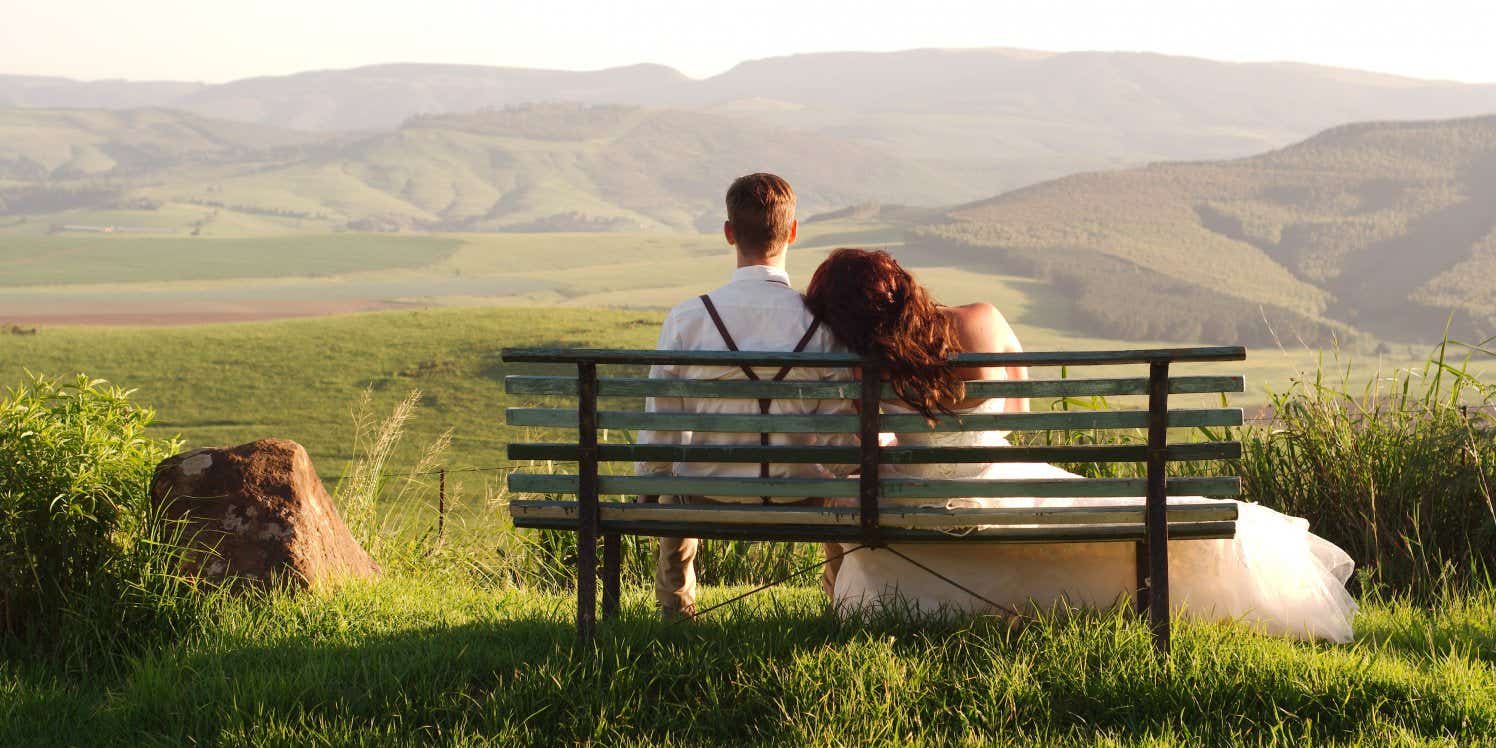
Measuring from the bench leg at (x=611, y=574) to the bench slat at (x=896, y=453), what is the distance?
38cm

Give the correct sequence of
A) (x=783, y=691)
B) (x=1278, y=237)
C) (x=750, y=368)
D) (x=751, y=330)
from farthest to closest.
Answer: (x=1278, y=237) < (x=751, y=330) < (x=750, y=368) < (x=783, y=691)

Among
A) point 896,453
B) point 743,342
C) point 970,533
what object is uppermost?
point 743,342

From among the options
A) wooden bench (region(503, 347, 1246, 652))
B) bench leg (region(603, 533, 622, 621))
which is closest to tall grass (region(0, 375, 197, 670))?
bench leg (region(603, 533, 622, 621))

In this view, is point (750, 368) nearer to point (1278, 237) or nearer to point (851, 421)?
point (851, 421)

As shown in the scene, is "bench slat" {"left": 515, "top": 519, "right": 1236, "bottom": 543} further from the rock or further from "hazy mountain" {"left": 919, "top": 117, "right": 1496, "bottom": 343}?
"hazy mountain" {"left": 919, "top": 117, "right": 1496, "bottom": 343}

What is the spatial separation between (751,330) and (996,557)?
110cm

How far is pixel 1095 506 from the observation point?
388cm

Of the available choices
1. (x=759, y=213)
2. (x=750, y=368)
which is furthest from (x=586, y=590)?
(x=759, y=213)

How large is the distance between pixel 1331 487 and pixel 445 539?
4377 millimetres

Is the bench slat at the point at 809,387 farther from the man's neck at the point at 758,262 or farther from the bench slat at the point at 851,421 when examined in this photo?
the man's neck at the point at 758,262

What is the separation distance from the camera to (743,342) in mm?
4133

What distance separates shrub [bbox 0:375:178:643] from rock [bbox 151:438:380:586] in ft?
0.50

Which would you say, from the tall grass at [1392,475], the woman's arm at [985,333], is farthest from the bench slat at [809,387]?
the tall grass at [1392,475]

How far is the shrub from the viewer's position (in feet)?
15.2
